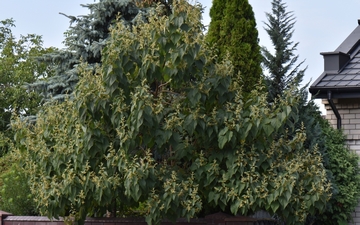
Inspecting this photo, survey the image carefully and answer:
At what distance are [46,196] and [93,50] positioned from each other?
5.50 metres

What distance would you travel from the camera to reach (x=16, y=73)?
995 inches

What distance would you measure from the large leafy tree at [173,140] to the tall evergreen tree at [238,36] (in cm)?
207

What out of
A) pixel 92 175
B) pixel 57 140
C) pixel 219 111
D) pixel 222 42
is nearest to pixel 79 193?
pixel 92 175

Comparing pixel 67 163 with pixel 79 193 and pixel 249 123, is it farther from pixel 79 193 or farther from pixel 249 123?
pixel 249 123

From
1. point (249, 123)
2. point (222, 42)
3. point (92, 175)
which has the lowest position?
point (92, 175)

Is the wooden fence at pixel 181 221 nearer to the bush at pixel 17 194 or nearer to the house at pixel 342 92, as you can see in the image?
the bush at pixel 17 194

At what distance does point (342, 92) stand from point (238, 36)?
82.4 inches

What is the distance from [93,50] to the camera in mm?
13461

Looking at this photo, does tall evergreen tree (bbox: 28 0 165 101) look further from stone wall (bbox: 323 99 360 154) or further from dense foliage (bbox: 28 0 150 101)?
stone wall (bbox: 323 99 360 154)

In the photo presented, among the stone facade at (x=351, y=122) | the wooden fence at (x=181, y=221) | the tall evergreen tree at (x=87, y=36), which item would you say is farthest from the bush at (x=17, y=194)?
the stone facade at (x=351, y=122)

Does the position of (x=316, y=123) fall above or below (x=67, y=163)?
above

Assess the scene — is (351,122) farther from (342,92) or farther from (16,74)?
(16,74)

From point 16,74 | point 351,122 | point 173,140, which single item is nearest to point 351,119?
point 351,122

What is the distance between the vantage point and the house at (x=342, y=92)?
11.2m
